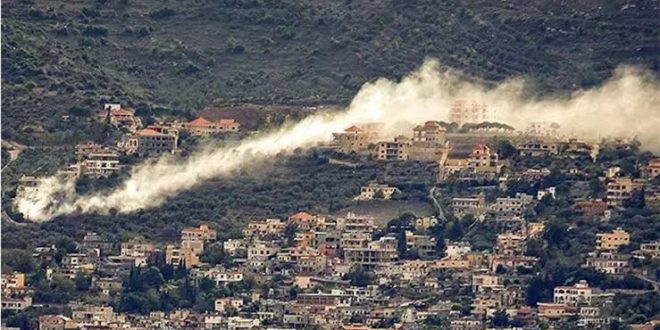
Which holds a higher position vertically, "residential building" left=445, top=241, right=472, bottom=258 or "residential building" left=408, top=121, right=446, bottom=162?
"residential building" left=408, top=121, right=446, bottom=162

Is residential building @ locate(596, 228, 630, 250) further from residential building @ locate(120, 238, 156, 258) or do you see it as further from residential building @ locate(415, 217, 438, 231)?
residential building @ locate(120, 238, 156, 258)

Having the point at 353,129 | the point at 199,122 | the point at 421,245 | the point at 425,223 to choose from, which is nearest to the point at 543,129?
the point at 353,129

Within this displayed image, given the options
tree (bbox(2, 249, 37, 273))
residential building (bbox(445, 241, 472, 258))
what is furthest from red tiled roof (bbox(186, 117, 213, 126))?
residential building (bbox(445, 241, 472, 258))

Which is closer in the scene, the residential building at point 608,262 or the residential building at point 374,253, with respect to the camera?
the residential building at point 608,262

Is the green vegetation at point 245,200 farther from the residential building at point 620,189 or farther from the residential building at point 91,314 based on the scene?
the residential building at point 91,314

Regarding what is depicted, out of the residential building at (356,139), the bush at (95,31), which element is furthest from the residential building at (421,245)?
the bush at (95,31)

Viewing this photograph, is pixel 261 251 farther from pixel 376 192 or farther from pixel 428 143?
pixel 428 143

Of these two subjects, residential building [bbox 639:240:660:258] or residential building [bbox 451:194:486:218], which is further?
residential building [bbox 451:194:486:218]
